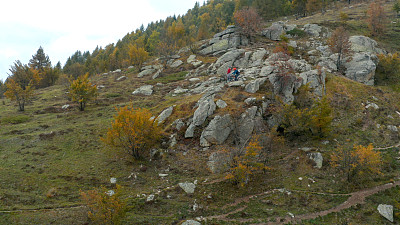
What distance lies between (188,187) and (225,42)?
56.5 metres

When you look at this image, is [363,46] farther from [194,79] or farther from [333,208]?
[333,208]

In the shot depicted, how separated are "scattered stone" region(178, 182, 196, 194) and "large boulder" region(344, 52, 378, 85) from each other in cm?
4297

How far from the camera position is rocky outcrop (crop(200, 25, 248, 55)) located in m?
65.3

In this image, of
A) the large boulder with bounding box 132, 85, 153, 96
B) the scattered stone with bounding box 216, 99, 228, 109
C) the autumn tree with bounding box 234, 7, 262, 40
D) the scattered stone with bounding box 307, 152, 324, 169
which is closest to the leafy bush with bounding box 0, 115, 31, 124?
the large boulder with bounding box 132, 85, 153, 96

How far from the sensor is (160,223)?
17516mm

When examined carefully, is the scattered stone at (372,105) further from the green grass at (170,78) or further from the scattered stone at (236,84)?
the green grass at (170,78)

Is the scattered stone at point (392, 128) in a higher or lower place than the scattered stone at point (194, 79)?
lower

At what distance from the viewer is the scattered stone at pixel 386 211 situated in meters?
17.5

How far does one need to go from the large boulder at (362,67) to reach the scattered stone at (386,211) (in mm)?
34176

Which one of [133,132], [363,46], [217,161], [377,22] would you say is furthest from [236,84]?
[377,22]

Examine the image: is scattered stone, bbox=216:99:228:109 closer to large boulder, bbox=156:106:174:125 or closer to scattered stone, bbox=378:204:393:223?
large boulder, bbox=156:106:174:125

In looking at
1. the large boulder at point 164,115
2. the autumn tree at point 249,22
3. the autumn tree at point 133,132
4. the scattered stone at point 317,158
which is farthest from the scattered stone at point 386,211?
the autumn tree at point 249,22

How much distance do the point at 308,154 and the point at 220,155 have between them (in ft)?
36.5

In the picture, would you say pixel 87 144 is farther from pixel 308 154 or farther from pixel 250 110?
pixel 308 154
